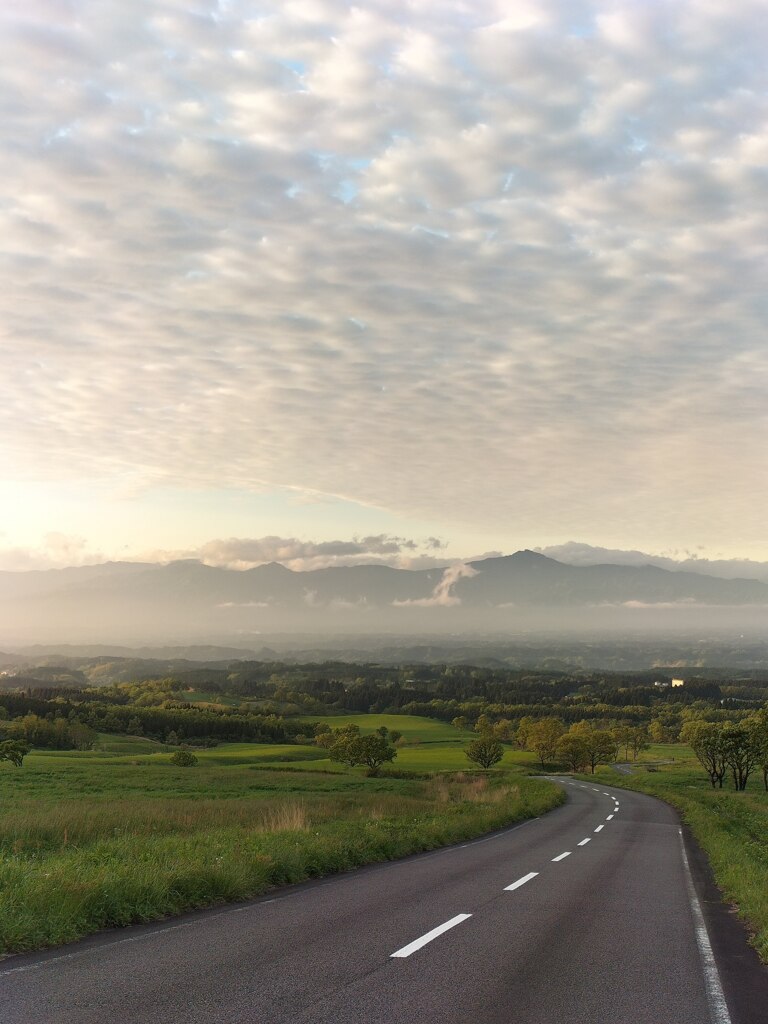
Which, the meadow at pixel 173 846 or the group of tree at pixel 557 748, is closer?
the meadow at pixel 173 846

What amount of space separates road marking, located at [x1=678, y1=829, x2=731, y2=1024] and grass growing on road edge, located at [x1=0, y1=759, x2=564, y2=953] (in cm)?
726

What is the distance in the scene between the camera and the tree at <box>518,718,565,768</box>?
114500 millimetres

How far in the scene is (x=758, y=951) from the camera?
10484mm

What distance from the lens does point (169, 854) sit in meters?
14.6

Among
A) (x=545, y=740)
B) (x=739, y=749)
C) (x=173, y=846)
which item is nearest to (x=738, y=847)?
(x=173, y=846)

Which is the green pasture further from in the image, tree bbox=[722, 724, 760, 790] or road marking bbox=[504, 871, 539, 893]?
road marking bbox=[504, 871, 539, 893]

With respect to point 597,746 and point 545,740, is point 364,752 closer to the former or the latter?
point 545,740

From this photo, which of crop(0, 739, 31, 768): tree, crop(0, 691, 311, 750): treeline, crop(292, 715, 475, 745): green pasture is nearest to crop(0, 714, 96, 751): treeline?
crop(0, 691, 311, 750): treeline

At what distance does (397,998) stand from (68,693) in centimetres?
21148

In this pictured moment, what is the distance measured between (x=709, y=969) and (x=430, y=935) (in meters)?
3.56

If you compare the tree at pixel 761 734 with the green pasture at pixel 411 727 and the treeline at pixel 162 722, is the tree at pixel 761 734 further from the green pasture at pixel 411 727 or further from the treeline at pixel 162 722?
the treeline at pixel 162 722

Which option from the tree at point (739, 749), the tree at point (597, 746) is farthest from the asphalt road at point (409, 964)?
the tree at point (597, 746)

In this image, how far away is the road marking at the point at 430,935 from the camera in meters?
9.56

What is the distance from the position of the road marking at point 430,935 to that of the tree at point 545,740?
108 meters
